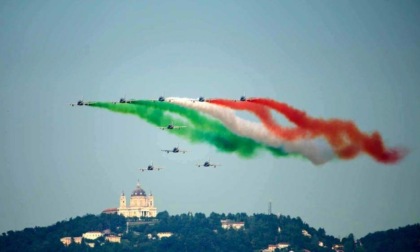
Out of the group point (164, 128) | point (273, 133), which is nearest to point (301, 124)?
point (273, 133)

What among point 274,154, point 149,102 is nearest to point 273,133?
point 274,154

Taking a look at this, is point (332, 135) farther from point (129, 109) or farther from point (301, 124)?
point (129, 109)

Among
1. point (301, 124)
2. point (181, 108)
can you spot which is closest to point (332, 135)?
point (301, 124)

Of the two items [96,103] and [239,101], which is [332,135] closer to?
[239,101]

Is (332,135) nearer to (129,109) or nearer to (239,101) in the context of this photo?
(239,101)

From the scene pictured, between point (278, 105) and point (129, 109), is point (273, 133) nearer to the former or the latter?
point (278, 105)
